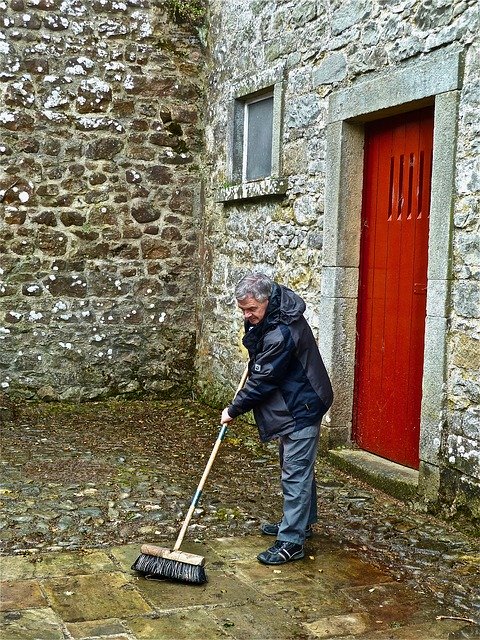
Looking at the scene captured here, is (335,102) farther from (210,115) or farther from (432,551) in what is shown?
(432,551)

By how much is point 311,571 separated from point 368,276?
9.01 ft

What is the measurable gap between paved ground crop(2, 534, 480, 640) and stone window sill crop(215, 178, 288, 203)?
11.9 ft

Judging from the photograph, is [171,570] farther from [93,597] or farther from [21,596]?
[21,596]

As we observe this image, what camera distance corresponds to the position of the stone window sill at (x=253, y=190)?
7379mm

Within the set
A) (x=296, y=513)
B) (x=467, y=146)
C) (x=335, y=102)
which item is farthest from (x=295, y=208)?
(x=296, y=513)

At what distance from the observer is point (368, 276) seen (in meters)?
6.56

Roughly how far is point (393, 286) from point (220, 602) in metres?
2.99

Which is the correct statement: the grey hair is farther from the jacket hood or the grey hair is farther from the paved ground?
the paved ground

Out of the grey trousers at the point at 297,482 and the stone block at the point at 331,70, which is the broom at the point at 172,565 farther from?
the stone block at the point at 331,70

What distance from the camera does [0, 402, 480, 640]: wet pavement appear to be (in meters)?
3.79

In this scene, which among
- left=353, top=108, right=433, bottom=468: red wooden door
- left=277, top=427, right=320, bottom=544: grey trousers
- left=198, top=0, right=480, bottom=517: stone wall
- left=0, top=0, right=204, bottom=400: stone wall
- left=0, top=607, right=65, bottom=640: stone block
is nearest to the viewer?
left=0, top=607, right=65, bottom=640: stone block

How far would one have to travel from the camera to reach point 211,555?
4.65 meters

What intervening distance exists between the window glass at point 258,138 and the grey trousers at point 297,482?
3.86 metres

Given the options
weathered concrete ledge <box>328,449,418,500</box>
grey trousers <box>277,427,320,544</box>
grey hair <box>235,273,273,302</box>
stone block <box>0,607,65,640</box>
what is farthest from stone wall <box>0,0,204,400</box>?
stone block <box>0,607,65,640</box>
